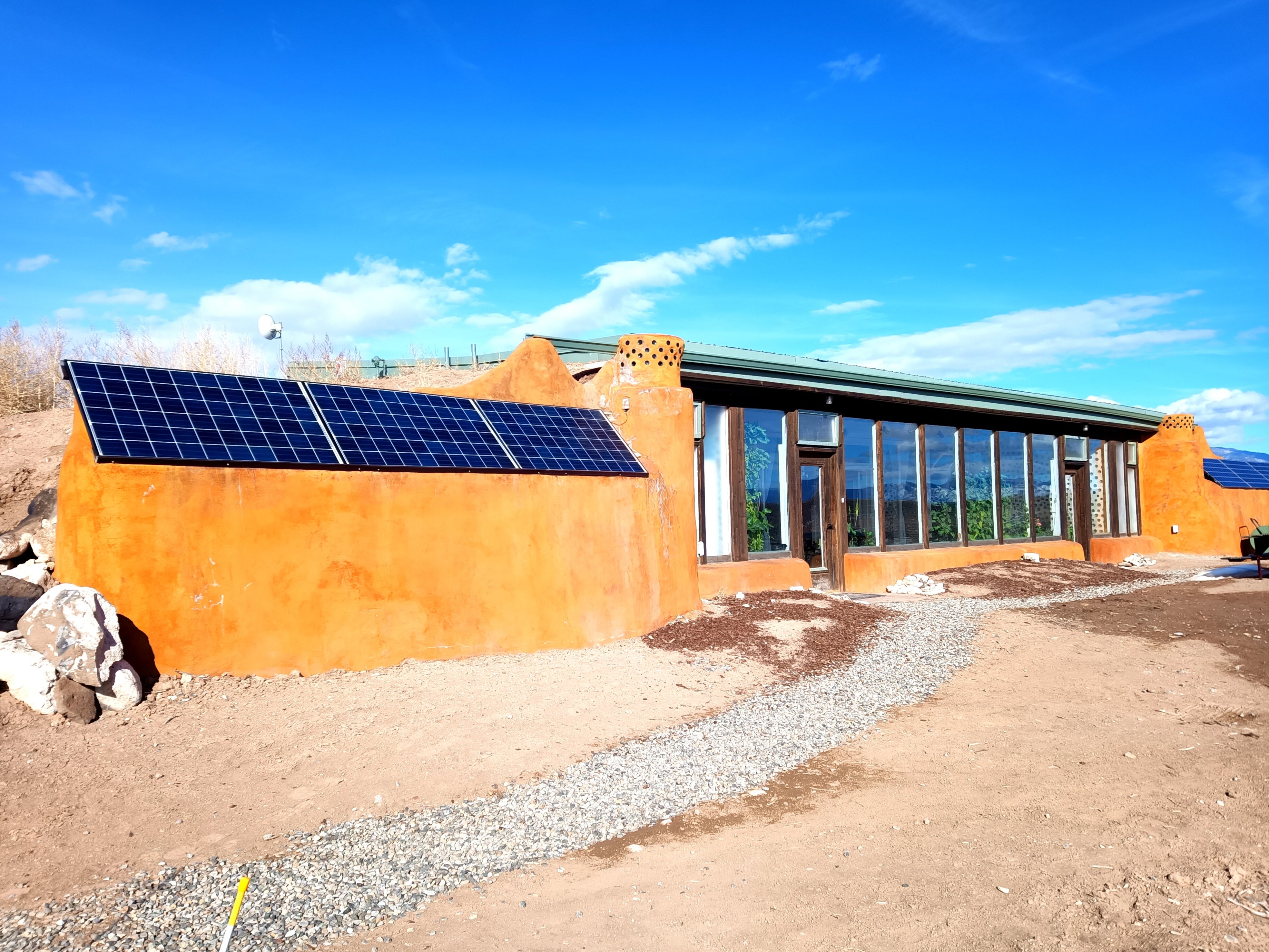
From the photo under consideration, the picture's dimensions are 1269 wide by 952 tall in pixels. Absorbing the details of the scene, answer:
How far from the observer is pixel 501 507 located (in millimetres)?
7934

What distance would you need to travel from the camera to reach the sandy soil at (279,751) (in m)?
4.19

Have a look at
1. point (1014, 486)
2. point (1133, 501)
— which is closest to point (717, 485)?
point (1014, 486)

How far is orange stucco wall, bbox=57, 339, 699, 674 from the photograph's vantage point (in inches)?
240

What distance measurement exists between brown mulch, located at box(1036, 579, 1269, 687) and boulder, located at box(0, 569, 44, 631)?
34.2 ft

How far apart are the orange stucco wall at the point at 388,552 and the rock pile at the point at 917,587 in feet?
17.1

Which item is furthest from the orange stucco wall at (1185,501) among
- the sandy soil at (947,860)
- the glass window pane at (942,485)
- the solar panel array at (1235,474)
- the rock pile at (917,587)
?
the sandy soil at (947,860)

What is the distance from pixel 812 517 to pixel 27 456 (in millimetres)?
11571

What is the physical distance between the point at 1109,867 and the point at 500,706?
13.7ft

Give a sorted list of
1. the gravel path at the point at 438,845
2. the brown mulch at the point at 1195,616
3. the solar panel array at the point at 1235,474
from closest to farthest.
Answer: the gravel path at the point at 438,845 < the brown mulch at the point at 1195,616 < the solar panel array at the point at 1235,474

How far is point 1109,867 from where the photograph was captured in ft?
11.7

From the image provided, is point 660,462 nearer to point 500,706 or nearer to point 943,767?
point 500,706

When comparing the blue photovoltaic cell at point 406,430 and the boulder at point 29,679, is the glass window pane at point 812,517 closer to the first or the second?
the blue photovoltaic cell at point 406,430

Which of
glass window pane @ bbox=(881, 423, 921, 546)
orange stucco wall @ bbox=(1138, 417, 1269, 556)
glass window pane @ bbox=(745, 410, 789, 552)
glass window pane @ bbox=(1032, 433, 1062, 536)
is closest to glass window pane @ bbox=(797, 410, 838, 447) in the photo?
glass window pane @ bbox=(745, 410, 789, 552)

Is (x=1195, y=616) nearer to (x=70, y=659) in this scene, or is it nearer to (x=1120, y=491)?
(x=1120, y=491)
